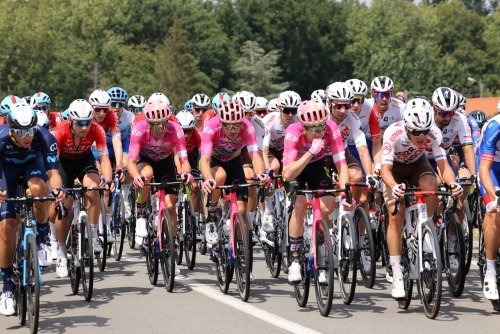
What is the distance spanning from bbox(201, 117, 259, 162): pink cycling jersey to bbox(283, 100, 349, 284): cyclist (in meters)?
1.17

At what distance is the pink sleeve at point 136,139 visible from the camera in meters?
12.3

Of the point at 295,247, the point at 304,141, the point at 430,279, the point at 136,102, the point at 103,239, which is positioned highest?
the point at 136,102

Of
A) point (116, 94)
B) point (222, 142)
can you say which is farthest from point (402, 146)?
point (116, 94)

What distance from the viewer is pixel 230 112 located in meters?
11.5

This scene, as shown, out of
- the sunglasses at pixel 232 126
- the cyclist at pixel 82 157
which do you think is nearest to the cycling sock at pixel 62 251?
the cyclist at pixel 82 157

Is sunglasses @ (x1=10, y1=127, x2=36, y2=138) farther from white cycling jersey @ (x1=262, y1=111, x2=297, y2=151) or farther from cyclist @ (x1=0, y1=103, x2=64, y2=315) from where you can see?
white cycling jersey @ (x1=262, y1=111, x2=297, y2=151)

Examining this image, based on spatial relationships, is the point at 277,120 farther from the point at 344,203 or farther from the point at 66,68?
the point at 66,68

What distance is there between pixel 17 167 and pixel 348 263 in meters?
3.43

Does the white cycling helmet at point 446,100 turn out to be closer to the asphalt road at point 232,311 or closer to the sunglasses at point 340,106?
the sunglasses at point 340,106

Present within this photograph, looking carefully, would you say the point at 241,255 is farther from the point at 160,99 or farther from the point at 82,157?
the point at 160,99

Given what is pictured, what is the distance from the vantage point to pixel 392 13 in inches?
5408

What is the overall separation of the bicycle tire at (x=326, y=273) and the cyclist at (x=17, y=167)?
248cm

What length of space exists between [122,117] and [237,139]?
16.7 feet

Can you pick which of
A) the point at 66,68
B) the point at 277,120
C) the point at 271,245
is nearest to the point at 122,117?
the point at 277,120
